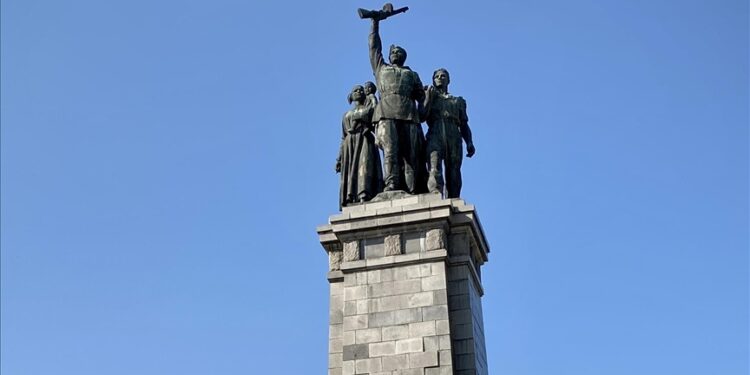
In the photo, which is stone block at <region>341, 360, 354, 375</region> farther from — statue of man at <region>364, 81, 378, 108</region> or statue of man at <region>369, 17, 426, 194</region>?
statue of man at <region>364, 81, 378, 108</region>

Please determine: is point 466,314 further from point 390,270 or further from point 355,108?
point 355,108

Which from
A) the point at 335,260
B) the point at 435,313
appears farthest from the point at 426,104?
the point at 435,313

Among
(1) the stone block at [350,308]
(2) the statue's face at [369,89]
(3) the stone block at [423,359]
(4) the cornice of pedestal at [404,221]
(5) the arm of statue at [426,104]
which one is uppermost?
(2) the statue's face at [369,89]

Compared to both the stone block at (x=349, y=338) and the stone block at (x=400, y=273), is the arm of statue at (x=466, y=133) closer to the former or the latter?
the stone block at (x=400, y=273)

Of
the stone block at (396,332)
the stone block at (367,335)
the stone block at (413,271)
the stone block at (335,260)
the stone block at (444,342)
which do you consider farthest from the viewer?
the stone block at (335,260)

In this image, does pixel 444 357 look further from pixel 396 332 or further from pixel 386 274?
pixel 386 274

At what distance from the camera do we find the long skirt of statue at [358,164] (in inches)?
827

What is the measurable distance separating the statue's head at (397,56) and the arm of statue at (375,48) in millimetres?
242

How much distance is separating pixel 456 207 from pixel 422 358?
3.21 metres

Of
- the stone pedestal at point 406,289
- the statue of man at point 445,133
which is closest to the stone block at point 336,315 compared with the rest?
the stone pedestal at point 406,289

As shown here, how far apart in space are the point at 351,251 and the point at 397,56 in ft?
15.4

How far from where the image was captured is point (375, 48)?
22359 millimetres

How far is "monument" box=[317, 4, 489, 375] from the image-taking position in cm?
1884

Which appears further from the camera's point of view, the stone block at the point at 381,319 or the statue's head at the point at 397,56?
the statue's head at the point at 397,56
